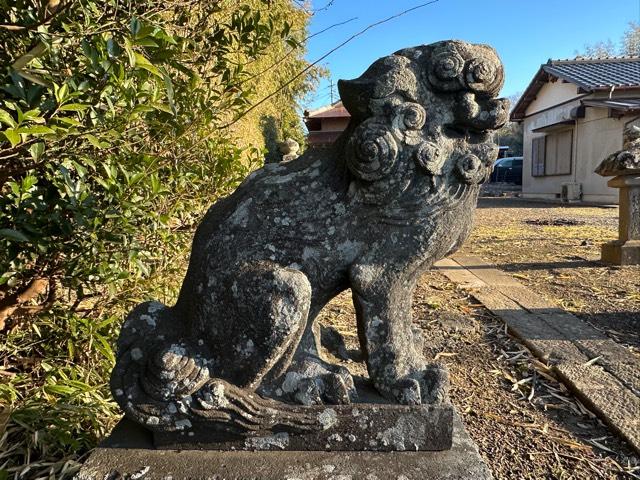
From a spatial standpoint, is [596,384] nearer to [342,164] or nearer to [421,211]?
[421,211]

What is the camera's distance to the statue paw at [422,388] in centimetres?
146

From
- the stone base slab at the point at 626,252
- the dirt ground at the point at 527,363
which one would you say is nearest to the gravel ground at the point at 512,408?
the dirt ground at the point at 527,363

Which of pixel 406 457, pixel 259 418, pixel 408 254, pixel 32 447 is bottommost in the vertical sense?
pixel 32 447

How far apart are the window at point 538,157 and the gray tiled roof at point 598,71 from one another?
251 centimetres

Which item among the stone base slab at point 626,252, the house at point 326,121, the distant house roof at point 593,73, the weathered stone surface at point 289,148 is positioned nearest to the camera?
the stone base slab at point 626,252

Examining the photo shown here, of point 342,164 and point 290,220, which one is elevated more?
point 342,164

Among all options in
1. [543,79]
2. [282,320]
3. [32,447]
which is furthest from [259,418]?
[543,79]

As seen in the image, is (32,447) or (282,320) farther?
(32,447)

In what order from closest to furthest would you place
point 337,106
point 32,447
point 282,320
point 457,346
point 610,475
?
point 282,320 → point 32,447 → point 610,475 → point 457,346 → point 337,106

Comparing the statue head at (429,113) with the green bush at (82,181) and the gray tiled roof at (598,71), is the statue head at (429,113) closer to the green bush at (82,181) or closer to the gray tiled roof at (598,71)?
the green bush at (82,181)

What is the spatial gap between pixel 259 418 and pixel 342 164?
0.82 metres

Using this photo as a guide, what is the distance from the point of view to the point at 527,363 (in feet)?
10.6

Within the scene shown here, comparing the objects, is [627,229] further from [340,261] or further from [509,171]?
[509,171]

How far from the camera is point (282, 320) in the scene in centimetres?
141
